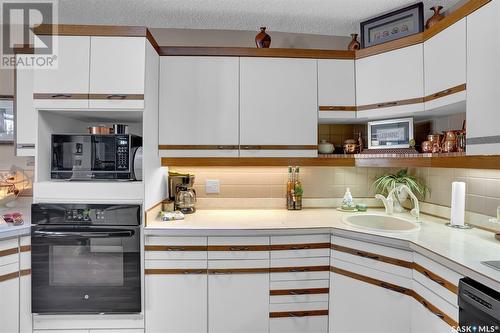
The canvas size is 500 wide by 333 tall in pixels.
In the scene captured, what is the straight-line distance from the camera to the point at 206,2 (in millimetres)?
2129

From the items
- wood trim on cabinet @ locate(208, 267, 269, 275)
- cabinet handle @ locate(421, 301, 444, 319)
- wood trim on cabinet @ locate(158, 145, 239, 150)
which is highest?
wood trim on cabinet @ locate(158, 145, 239, 150)

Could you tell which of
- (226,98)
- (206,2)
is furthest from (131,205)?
(206,2)

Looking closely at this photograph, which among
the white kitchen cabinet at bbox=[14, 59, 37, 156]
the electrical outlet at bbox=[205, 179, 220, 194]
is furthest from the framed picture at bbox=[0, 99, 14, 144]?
the electrical outlet at bbox=[205, 179, 220, 194]

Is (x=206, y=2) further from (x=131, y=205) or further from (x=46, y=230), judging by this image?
(x=46, y=230)

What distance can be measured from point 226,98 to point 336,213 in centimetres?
130

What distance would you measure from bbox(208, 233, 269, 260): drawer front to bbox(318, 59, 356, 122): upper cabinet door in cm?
109

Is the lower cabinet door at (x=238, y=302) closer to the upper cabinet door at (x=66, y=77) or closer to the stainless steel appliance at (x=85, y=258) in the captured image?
the stainless steel appliance at (x=85, y=258)

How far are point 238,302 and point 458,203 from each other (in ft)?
5.30

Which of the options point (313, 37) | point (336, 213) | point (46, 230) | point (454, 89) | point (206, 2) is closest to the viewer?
point (454, 89)

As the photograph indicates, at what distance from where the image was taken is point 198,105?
217 cm

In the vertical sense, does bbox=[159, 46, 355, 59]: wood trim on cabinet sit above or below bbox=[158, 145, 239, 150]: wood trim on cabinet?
above

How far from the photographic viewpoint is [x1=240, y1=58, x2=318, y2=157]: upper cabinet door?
2.19 m

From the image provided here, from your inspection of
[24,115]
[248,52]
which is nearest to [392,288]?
[248,52]

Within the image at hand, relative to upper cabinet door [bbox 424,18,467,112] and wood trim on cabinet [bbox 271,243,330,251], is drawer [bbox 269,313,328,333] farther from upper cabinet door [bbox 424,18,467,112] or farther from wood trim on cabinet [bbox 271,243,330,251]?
upper cabinet door [bbox 424,18,467,112]
